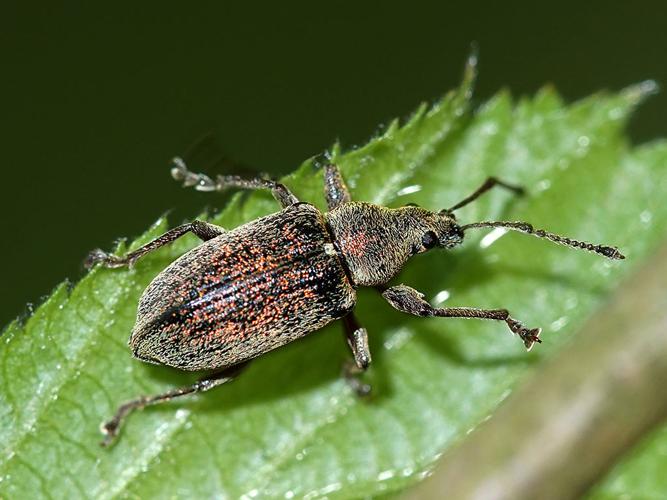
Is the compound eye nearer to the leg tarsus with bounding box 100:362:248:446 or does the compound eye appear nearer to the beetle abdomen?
the beetle abdomen

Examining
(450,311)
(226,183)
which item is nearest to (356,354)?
(450,311)

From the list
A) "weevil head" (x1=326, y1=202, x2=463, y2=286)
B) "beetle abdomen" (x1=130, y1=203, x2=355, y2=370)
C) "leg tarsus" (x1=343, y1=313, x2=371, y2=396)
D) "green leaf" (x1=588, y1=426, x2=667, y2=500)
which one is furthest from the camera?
"weevil head" (x1=326, y1=202, x2=463, y2=286)

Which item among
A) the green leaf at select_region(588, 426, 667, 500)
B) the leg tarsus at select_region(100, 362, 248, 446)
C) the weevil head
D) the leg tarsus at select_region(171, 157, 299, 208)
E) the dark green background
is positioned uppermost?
the dark green background

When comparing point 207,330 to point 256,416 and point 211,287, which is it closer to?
point 211,287

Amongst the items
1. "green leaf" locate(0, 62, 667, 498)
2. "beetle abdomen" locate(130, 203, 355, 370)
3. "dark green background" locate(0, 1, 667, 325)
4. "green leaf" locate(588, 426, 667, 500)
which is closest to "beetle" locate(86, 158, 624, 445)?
"beetle abdomen" locate(130, 203, 355, 370)

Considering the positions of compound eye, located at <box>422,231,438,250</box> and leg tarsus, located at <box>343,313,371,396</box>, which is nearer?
leg tarsus, located at <box>343,313,371,396</box>

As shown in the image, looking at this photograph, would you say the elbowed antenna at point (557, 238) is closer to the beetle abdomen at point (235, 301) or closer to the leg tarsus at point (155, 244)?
the beetle abdomen at point (235, 301)
